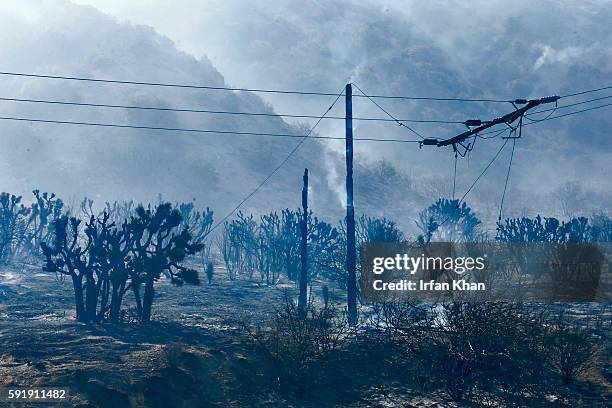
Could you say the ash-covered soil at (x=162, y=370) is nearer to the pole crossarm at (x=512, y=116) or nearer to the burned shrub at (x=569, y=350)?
the burned shrub at (x=569, y=350)

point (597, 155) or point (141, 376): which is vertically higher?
point (597, 155)

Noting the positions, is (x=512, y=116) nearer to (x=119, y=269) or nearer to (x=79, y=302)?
(x=119, y=269)

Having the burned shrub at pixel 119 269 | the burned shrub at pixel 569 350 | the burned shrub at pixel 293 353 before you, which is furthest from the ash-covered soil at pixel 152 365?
the burned shrub at pixel 569 350

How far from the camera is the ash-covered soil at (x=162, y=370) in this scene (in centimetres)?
1232

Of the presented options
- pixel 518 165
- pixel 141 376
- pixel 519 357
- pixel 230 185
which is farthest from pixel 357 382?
pixel 518 165

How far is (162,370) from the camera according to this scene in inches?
534

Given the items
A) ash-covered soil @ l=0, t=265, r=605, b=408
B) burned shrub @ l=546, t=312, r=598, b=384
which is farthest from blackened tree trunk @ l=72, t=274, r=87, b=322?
burned shrub @ l=546, t=312, r=598, b=384

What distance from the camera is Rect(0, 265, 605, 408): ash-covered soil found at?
12320 mm

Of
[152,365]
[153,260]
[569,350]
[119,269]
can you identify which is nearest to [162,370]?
[152,365]

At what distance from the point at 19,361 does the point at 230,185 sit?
309 feet

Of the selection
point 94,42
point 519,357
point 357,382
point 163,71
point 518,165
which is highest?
point 94,42

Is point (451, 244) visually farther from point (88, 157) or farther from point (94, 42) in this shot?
point (94, 42)

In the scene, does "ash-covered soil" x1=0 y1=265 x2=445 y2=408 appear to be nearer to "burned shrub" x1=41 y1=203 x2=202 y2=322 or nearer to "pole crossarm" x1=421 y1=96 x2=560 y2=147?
"burned shrub" x1=41 y1=203 x2=202 y2=322

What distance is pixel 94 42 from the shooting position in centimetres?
15912
